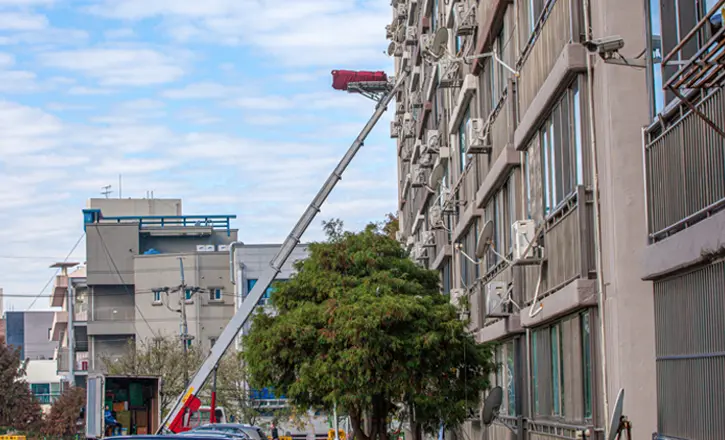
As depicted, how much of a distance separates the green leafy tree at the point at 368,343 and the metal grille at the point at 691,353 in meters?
10.2

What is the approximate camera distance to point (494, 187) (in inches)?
882

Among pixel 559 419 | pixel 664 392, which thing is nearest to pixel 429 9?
pixel 559 419

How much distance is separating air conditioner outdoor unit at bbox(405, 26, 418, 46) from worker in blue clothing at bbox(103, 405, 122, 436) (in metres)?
19.2

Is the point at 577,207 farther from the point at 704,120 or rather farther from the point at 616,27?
the point at 704,120

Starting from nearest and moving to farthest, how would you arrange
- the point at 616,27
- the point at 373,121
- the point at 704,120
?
the point at 704,120, the point at 616,27, the point at 373,121

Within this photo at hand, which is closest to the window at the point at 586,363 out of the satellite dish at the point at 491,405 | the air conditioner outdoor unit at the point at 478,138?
the satellite dish at the point at 491,405

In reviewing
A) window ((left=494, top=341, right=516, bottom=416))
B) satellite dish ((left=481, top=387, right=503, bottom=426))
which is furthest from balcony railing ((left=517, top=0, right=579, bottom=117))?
window ((left=494, top=341, right=516, bottom=416))

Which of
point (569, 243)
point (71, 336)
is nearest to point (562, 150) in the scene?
point (569, 243)

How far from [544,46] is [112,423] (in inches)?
830

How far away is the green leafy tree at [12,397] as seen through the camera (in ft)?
216

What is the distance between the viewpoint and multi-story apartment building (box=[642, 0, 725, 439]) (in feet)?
30.9

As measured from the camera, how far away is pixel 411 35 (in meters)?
45.5

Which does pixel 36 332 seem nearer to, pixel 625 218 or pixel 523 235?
pixel 523 235

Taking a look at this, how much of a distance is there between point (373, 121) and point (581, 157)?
2847cm
